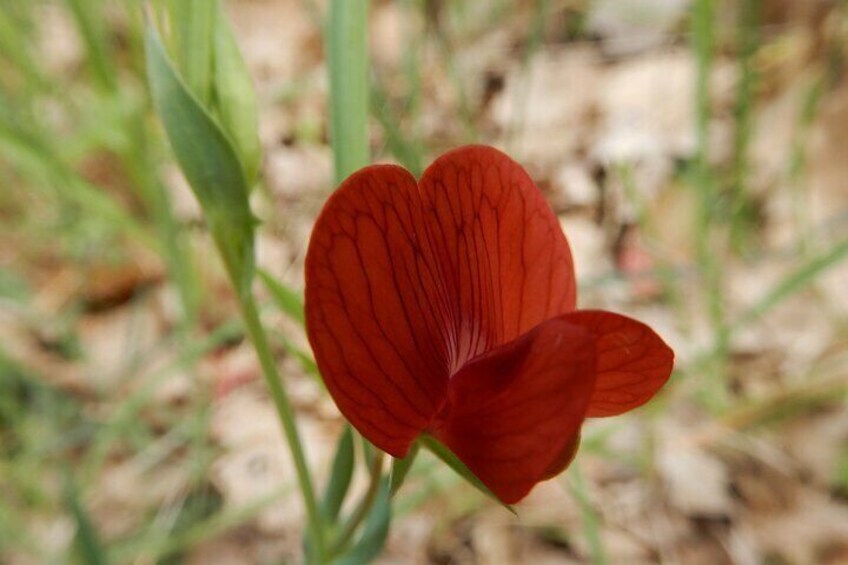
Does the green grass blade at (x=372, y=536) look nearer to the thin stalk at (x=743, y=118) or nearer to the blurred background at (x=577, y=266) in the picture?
the blurred background at (x=577, y=266)

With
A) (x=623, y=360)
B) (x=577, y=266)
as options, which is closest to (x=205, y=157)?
(x=623, y=360)

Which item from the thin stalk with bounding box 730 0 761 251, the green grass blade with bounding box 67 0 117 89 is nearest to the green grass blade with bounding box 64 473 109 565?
the green grass blade with bounding box 67 0 117 89

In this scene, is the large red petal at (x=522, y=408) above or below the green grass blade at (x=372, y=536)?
above

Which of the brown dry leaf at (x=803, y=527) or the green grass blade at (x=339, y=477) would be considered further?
the brown dry leaf at (x=803, y=527)

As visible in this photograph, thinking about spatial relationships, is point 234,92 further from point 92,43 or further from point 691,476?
point 691,476

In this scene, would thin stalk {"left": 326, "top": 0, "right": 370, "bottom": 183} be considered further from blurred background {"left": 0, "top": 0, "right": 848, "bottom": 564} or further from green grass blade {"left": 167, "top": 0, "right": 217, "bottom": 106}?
blurred background {"left": 0, "top": 0, "right": 848, "bottom": 564}

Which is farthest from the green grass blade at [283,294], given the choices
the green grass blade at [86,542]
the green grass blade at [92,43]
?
the green grass blade at [92,43]
